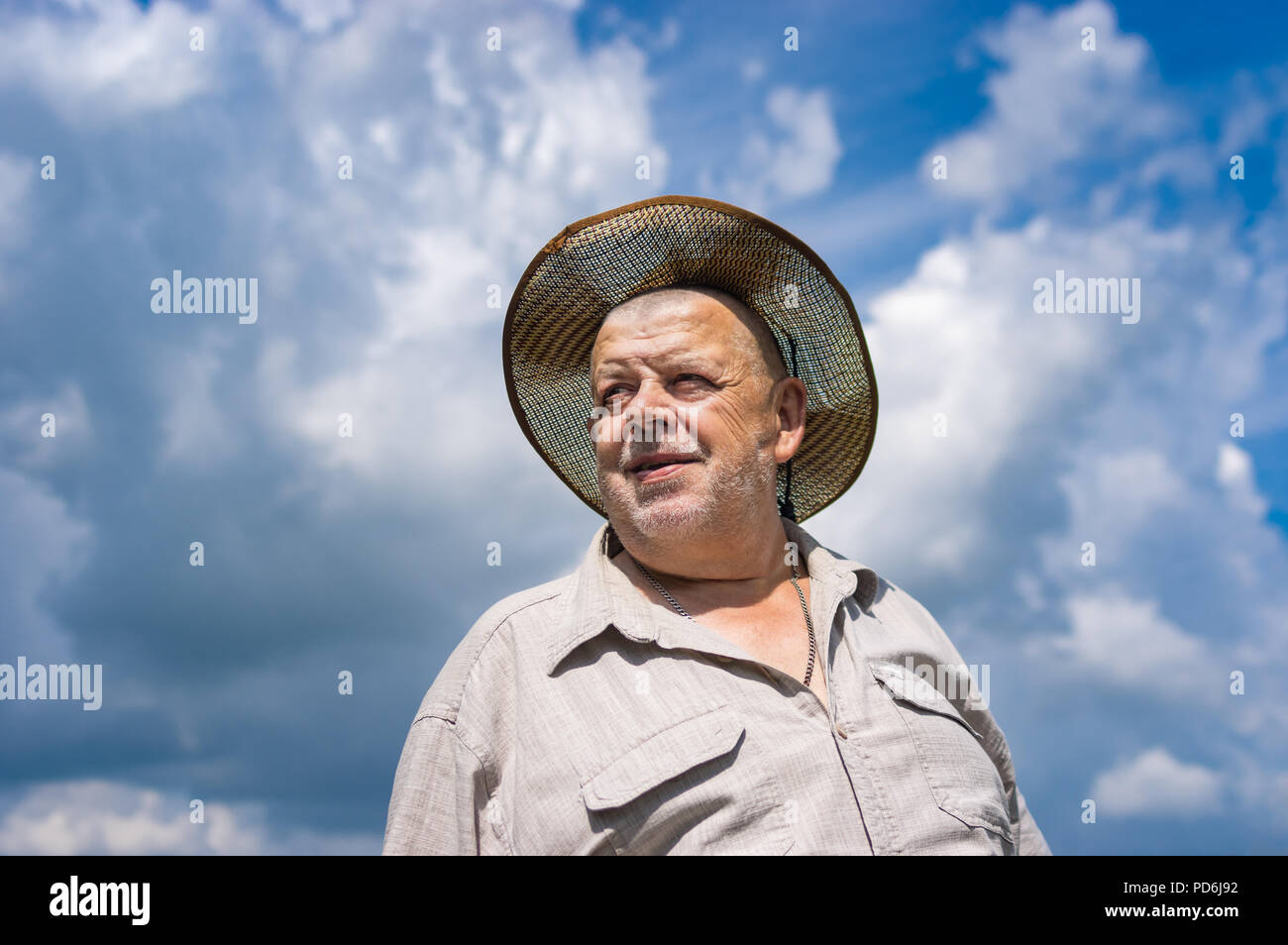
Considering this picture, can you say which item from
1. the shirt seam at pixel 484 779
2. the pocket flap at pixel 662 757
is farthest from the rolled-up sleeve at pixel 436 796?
the pocket flap at pixel 662 757

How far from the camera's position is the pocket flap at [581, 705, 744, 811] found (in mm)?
2799

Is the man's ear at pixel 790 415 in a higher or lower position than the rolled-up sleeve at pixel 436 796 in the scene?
higher

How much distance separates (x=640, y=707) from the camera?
9.93ft

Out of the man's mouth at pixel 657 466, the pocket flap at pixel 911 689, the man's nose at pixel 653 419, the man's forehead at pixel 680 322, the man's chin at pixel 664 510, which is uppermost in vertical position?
the man's forehead at pixel 680 322

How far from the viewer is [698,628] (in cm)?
322

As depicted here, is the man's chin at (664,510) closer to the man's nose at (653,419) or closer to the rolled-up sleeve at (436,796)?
the man's nose at (653,419)

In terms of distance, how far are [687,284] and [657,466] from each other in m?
0.85

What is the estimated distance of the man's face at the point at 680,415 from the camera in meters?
3.46

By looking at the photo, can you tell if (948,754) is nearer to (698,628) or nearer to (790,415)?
(698,628)

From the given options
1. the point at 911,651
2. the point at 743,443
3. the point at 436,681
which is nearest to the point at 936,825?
the point at 911,651
